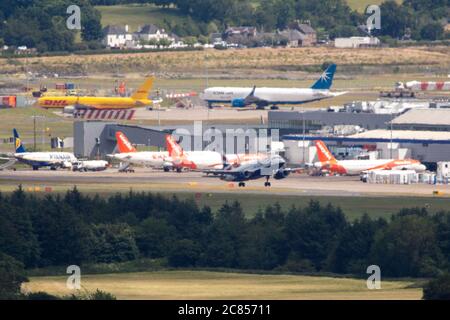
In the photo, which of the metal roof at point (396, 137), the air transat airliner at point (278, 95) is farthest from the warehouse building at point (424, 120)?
the air transat airliner at point (278, 95)

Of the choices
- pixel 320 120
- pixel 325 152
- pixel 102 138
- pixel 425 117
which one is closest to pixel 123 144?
pixel 102 138

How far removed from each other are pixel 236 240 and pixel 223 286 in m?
15.0

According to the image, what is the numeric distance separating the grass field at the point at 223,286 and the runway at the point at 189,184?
37378mm

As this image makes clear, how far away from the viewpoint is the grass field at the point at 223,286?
177 feet

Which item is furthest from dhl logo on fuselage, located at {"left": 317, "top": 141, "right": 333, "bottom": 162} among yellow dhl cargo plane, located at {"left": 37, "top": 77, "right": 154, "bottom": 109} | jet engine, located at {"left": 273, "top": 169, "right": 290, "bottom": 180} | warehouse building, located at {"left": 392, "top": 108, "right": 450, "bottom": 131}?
yellow dhl cargo plane, located at {"left": 37, "top": 77, "right": 154, "bottom": 109}

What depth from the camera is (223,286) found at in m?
58.7

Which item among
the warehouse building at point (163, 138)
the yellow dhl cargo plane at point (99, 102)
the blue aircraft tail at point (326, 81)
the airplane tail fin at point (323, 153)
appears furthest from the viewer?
the blue aircraft tail at point (326, 81)

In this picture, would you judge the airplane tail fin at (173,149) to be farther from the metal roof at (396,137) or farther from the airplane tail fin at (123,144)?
the metal roof at (396,137)

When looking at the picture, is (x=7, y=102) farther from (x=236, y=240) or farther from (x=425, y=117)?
(x=236, y=240)

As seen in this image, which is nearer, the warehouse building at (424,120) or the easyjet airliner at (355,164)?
the easyjet airliner at (355,164)

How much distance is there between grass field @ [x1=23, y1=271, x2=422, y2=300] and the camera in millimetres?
53844

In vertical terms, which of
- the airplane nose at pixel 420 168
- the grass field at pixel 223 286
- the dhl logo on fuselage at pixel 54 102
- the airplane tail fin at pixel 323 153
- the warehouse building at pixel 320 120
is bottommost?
the grass field at pixel 223 286
